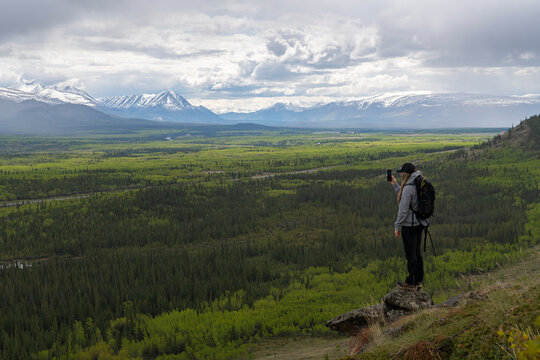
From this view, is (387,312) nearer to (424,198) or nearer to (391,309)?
(391,309)

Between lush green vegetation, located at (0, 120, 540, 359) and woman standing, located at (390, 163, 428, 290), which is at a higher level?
woman standing, located at (390, 163, 428, 290)

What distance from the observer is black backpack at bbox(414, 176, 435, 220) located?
11.0m

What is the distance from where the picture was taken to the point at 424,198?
11.0 meters

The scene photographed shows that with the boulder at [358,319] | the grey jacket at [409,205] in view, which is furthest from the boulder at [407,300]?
the grey jacket at [409,205]

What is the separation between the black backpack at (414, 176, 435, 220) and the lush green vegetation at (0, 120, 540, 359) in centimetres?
857

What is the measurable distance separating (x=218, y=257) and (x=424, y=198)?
20.6m

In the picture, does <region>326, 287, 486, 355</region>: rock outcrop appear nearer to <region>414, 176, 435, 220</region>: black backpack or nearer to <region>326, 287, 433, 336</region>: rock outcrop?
<region>326, 287, 433, 336</region>: rock outcrop

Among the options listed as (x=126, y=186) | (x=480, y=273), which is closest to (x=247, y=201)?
(x=126, y=186)

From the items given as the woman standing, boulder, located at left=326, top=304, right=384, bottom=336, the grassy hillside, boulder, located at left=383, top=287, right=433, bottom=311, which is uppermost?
the woman standing


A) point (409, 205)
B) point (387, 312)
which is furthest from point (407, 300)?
point (409, 205)

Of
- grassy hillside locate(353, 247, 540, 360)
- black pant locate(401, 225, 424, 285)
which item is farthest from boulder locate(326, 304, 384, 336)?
grassy hillside locate(353, 247, 540, 360)

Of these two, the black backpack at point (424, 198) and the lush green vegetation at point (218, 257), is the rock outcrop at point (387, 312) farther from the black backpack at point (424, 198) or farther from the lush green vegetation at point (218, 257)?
the lush green vegetation at point (218, 257)

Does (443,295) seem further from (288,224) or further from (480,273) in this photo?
(288,224)

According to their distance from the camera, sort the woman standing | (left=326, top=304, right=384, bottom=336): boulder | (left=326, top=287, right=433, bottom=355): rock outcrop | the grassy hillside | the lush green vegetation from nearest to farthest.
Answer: the grassy hillside < the woman standing < (left=326, top=287, right=433, bottom=355): rock outcrop < (left=326, top=304, right=384, bottom=336): boulder < the lush green vegetation
